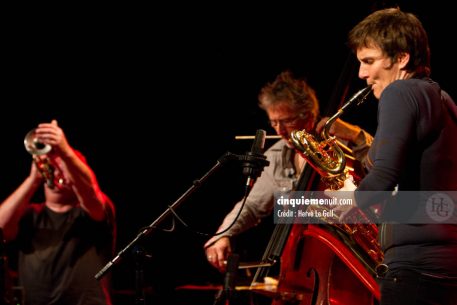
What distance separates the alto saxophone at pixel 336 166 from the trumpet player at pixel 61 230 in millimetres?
1845

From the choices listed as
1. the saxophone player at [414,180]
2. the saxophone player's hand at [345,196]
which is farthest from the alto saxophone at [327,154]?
the saxophone player at [414,180]

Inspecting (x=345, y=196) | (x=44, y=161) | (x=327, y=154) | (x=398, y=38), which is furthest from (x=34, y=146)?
(x=398, y=38)

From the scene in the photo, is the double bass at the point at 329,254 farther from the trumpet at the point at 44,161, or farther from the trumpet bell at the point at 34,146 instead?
the trumpet bell at the point at 34,146

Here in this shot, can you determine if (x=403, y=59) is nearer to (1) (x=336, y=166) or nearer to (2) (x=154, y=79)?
(1) (x=336, y=166)

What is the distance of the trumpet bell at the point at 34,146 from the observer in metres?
4.22

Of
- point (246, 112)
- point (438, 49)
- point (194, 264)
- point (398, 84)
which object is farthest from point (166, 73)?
point (398, 84)

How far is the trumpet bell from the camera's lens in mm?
4223

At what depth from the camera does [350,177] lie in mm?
2525

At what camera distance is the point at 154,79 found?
5.73 meters

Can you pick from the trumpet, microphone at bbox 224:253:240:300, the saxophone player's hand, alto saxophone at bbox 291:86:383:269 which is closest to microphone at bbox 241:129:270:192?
alto saxophone at bbox 291:86:383:269

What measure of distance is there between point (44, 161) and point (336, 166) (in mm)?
2437

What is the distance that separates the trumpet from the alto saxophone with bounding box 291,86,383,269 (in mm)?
2117

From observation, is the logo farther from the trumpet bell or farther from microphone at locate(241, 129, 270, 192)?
the trumpet bell

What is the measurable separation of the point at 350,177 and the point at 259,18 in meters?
3.47
